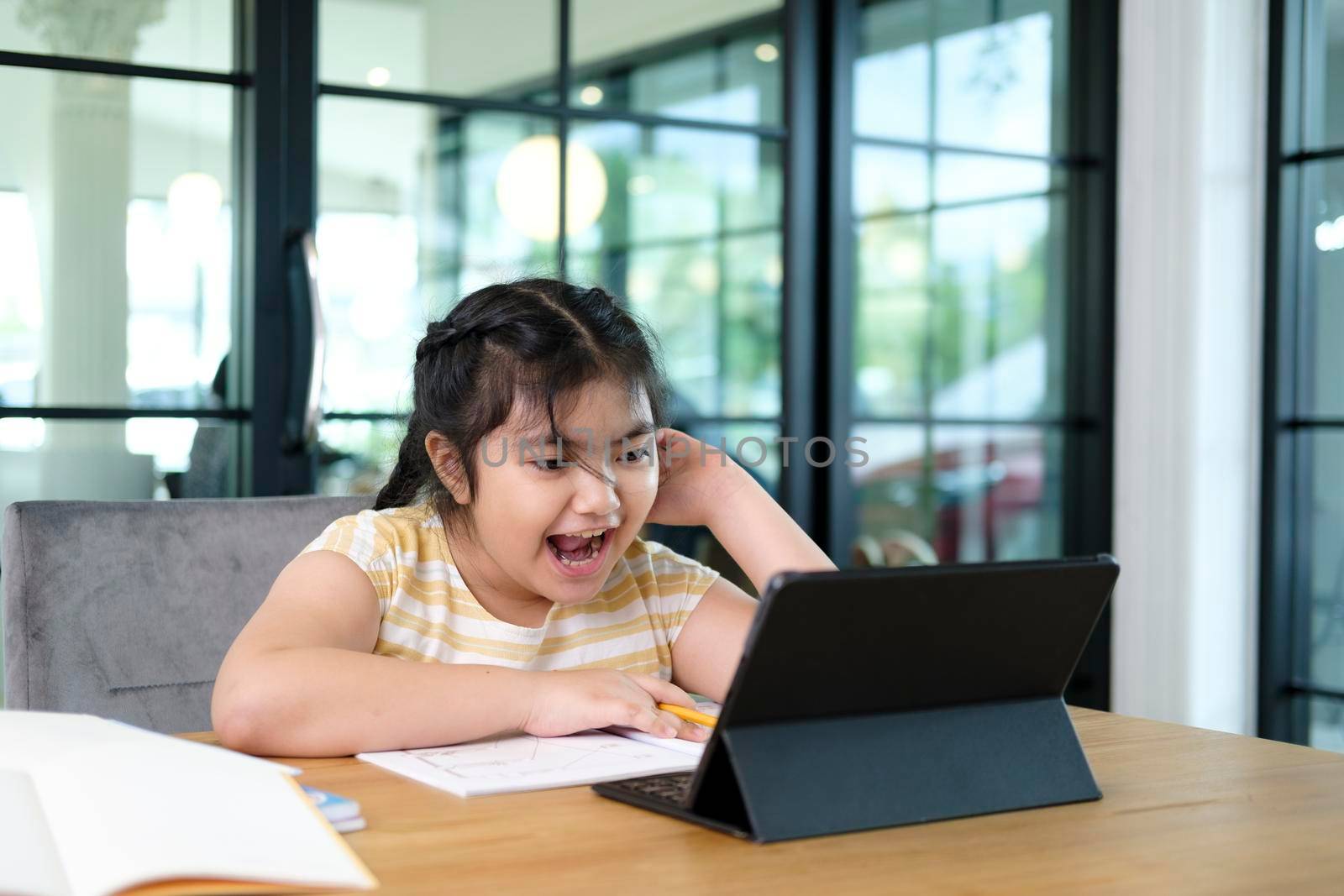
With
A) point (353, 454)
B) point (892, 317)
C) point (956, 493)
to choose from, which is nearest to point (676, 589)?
point (353, 454)

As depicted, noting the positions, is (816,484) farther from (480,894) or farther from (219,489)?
(480,894)

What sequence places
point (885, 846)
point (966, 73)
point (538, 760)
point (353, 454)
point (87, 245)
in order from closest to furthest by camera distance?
point (885, 846), point (538, 760), point (87, 245), point (353, 454), point (966, 73)

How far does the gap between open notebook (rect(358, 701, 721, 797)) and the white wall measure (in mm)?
2626

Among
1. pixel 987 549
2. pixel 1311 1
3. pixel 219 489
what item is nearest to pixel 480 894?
pixel 219 489

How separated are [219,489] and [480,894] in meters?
2.14

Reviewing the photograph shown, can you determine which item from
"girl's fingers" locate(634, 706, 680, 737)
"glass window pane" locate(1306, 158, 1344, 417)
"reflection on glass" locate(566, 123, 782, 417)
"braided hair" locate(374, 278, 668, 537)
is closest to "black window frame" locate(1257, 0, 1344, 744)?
"glass window pane" locate(1306, 158, 1344, 417)

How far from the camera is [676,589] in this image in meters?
1.43

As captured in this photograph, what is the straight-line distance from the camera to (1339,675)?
3330mm

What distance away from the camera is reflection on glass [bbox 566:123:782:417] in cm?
304

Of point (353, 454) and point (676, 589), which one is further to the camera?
point (353, 454)

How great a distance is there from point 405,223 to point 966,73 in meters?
1.54

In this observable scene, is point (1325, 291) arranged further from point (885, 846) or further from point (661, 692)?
point (885, 846)

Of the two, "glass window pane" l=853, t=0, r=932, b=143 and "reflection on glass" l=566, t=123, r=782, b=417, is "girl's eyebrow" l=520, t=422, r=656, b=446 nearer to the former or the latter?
"reflection on glass" l=566, t=123, r=782, b=417

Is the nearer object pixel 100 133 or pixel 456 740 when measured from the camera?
pixel 456 740
